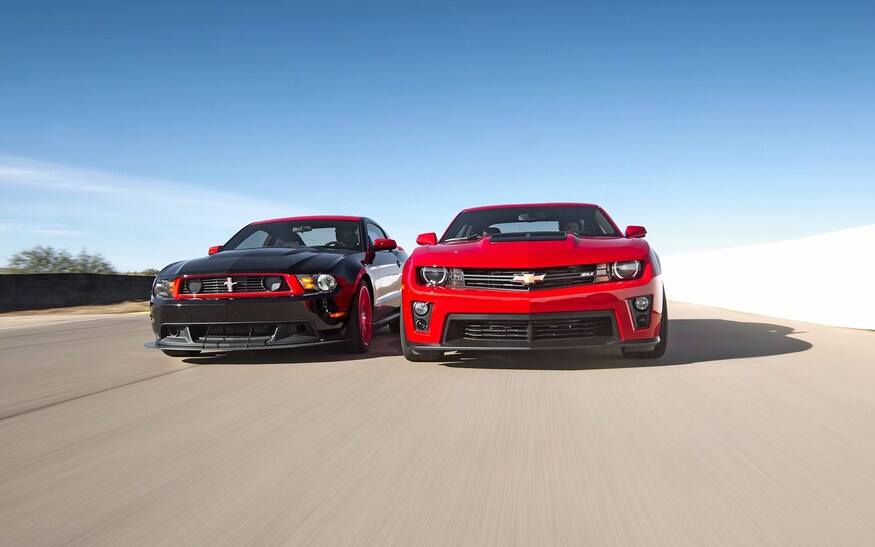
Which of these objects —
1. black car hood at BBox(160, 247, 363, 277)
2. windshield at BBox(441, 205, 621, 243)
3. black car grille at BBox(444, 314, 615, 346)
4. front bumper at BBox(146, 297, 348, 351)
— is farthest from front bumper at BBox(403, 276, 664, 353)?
windshield at BBox(441, 205, 621, 243)

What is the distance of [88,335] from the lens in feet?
32.5

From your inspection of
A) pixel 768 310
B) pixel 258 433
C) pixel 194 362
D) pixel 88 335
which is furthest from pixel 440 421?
pixel 768 310

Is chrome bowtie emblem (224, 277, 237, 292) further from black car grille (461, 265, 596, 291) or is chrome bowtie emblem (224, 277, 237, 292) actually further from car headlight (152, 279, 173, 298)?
black car grille (461, 265, 596, 291)

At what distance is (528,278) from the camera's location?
536 centimetres

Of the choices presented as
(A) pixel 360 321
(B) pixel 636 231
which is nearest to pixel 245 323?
(A) pixel 360 321

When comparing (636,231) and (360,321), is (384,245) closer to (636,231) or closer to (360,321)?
(360,321)

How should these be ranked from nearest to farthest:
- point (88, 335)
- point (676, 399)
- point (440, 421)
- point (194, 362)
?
point (440, 421) < point (676, 399) < point (194, 362) < point (88, 335)

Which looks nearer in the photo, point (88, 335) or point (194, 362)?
point (194, 362)

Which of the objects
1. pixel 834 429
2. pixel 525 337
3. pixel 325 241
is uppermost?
pixel 325 241

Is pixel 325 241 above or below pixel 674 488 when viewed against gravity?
above

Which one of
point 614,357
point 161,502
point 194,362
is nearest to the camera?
point 161,502

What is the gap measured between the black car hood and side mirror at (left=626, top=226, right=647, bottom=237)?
106 inches

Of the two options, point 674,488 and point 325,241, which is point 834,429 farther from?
point 325,241

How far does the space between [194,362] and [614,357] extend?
3831mm
